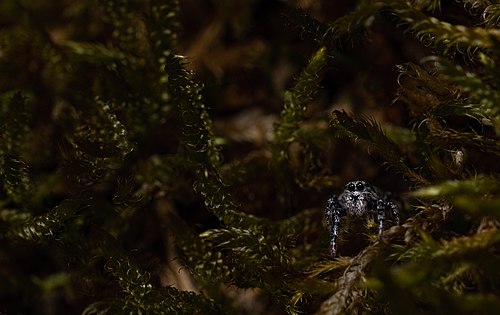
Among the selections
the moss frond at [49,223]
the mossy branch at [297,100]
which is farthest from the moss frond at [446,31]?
the moss frond at [49,223]

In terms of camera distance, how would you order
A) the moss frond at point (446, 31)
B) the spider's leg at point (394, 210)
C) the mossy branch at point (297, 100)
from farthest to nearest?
the mossy branch at point (297, 100)
the spider's leg at point (394, 210)
the moss frond at point (446, 31)

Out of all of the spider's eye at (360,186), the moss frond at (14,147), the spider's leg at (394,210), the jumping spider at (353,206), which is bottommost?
the spider's leg at (394,210)

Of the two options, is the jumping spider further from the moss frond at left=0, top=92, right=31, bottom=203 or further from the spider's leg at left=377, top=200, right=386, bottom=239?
the moss frond at left=0, top=92, right=31, bottom=203

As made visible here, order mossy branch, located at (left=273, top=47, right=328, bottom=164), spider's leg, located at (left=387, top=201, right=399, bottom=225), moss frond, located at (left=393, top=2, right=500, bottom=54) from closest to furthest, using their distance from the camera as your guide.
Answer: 1. moss frond, located at (left=393, top=2, right=500, bottom=54)
2. spider's leg, located at (left=387, top=201, right=399, bottom=225)
3. mossy branch, located at (left=273, top=47, right=328, bottom=164)

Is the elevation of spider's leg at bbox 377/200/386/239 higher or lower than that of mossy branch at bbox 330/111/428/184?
lower

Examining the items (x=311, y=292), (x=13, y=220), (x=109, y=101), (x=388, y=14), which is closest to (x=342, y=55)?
(x=388, y=14)

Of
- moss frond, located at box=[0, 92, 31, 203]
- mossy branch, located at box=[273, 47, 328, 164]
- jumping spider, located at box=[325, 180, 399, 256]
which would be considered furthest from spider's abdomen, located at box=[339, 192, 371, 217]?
moss frond, located at box=[0, 92, 31, 203]

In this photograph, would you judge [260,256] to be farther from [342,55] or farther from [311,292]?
[342,55]

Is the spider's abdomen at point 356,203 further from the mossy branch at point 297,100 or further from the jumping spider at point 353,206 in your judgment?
the mossy branch at point 297,100
